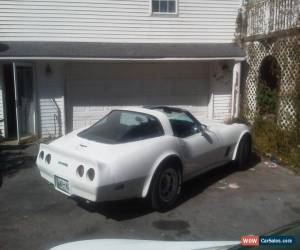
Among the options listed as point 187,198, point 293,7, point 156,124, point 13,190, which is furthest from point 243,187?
point 293,7

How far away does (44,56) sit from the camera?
10.3 meters

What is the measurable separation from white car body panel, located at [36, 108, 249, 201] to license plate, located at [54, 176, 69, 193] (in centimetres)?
6

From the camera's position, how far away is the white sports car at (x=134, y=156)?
5027mm

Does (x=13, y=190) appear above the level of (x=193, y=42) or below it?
below

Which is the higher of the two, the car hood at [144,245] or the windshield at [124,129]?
the windshield at [124,129]

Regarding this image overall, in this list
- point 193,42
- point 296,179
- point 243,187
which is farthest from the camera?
point 193,42

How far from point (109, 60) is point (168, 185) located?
18.9 feet

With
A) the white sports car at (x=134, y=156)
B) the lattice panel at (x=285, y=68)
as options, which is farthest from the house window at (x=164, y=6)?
the white sports car at (x=134, y=156)

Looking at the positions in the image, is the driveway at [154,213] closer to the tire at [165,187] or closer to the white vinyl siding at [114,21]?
the tire at [165,187]

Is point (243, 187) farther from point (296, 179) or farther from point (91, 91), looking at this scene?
point (91, 91)

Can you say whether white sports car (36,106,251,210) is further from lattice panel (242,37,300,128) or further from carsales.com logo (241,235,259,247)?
lattice panel (242,37,300,128)

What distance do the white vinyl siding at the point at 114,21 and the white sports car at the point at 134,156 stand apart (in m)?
5.77

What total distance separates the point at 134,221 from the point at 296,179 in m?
3.74

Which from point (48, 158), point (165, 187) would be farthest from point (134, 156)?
point (48, 158)
